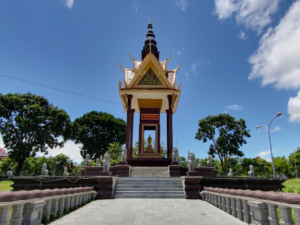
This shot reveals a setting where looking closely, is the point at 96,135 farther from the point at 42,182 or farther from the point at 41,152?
the point at 42,182

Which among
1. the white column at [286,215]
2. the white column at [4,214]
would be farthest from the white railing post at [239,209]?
the white column at [4,214]

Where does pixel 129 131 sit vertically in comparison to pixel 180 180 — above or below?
above

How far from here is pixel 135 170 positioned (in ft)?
53.6

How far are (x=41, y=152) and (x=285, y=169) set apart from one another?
57783mm

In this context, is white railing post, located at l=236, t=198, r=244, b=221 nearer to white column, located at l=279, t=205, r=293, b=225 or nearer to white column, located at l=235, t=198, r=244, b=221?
white column, located at l=235, t=198, r=244, b=221

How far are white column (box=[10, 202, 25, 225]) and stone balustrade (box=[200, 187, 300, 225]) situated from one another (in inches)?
191

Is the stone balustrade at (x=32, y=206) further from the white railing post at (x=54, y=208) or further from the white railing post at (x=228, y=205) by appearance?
the white railing post at (x=228, y=205)

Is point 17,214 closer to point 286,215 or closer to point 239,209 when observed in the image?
point 286,215

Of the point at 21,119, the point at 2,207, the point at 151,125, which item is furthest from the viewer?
the point at 21,119

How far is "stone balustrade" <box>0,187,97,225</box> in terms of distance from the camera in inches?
160

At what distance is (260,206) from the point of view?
4.64 metres

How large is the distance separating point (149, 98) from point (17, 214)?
58.2ft

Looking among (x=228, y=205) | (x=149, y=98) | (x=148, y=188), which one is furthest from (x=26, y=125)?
(x=228, y=205)

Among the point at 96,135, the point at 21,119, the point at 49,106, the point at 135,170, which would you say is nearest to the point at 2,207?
the point at 135,170
